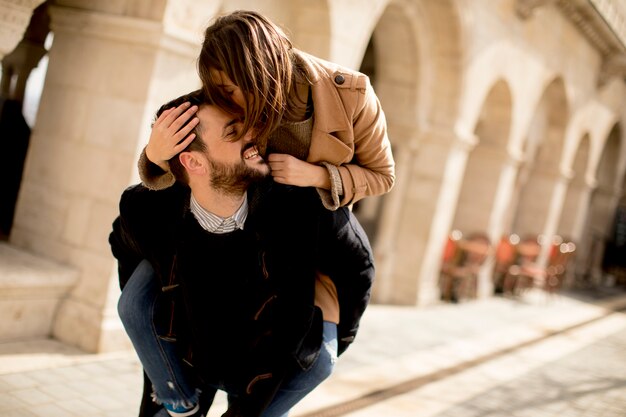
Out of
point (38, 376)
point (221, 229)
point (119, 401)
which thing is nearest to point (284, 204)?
point (221, 229)

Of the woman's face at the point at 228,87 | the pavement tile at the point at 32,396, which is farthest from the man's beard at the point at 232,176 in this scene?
the pavement tile at the point at 32,396

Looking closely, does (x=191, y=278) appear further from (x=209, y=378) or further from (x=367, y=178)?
(x=367, y=178)

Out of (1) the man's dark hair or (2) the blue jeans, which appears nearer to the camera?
(1) the man's dark hair

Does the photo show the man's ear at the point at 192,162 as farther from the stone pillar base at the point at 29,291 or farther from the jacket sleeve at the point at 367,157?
the stone pillar base at the point at 29,291

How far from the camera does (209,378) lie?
2180mm

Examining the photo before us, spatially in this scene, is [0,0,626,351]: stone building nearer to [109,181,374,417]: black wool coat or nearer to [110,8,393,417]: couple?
[110,8,393,417]: couple

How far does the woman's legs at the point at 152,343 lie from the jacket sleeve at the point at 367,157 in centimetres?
68

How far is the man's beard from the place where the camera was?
2062 mm

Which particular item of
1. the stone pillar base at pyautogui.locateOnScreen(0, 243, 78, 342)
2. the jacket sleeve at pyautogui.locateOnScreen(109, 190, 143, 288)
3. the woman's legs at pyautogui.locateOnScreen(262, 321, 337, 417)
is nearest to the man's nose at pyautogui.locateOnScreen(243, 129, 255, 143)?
the jacket sleeve at pyautogui.locateOnScreen(109, 190, 143, 288)

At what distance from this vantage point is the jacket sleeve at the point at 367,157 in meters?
2.16

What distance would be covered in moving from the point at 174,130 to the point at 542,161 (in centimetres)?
Result: 1240

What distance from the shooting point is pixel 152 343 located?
2209mm

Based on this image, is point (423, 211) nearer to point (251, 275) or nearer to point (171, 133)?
point (251, 275)

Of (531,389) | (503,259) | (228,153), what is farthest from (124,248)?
(503,259)
